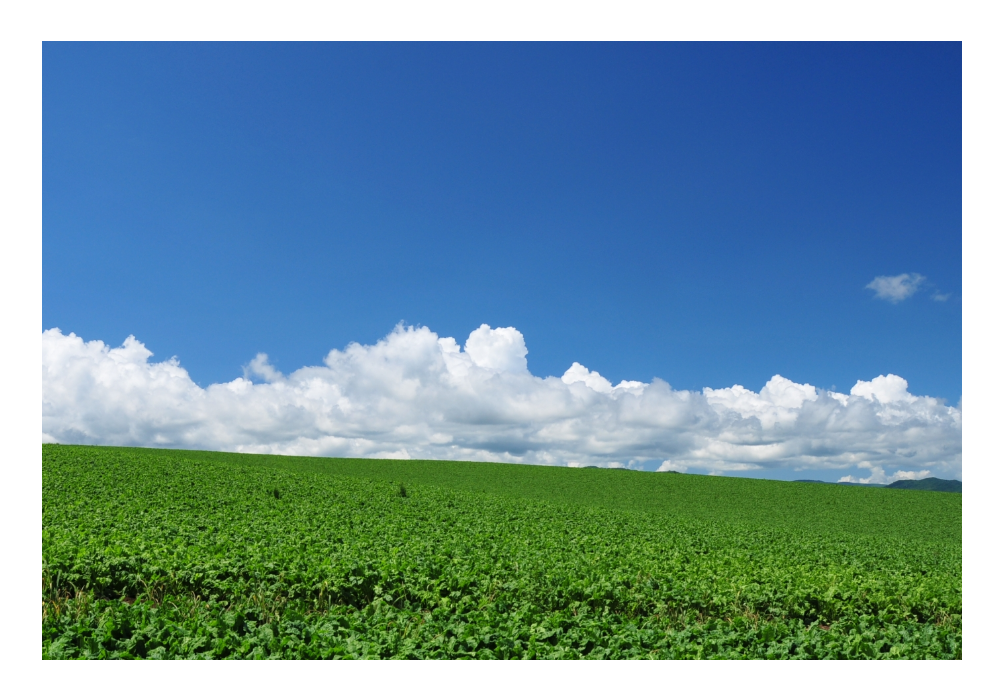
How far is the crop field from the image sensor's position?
7.66 m

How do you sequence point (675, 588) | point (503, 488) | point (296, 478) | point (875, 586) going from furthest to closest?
point (503, 488) < point (296, 478) < point (875, 586) < point (675, 588)

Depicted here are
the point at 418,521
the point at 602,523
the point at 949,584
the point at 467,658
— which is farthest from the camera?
the point at 602,523

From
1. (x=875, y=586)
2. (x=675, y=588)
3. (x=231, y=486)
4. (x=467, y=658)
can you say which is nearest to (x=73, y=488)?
(x=231, y=486)

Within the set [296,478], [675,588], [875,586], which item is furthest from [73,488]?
[875,586]

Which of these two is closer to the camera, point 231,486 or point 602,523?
point 602,523

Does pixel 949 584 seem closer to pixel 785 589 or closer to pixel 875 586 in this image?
pixel 875 586

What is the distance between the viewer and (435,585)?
10156 mm

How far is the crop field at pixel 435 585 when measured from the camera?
766 cm

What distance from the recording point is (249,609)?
28.8 ft

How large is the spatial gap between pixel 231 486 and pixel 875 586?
20.4 meters

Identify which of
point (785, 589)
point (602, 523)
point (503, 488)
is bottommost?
point (503, 488)
